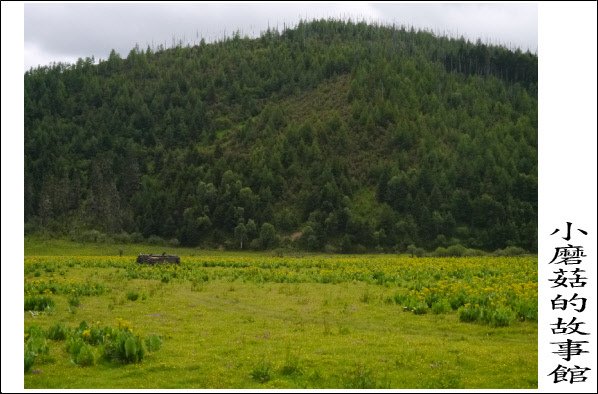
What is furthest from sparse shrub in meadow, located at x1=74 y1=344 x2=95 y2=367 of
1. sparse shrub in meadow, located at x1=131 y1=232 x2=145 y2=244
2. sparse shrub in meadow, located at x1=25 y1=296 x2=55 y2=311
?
sparse shrub in meadow, located at x1=131 y1=232 x2=145 y2=244

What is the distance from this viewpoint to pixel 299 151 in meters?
136

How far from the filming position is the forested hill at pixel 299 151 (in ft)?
371

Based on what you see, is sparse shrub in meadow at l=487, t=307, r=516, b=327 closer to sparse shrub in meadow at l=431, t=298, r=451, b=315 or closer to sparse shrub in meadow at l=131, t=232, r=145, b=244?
sparse shrub in meadow at l=431, t=298, r=451, b=315

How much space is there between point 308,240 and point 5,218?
321 ft

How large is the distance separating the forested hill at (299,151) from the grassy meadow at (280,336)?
263ft

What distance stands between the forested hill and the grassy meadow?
3159 inches

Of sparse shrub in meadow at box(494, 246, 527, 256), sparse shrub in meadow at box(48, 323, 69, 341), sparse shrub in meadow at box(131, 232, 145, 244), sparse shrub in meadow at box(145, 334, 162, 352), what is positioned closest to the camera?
sparse shrub in meadow at box(145, 334, 162, 352)

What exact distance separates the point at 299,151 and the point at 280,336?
389 feet

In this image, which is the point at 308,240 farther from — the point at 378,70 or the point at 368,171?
the point at 378,70

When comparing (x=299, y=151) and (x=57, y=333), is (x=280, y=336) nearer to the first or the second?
(x=57, y=333)

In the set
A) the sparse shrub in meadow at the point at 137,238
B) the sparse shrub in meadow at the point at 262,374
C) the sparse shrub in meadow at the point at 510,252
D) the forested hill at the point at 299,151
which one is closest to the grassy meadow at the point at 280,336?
the sparse shrub in meadow at the point at 262,374

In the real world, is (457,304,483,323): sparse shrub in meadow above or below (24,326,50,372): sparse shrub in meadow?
below

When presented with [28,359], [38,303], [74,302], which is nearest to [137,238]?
[74,302]

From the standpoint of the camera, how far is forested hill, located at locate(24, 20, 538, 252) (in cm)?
11306
